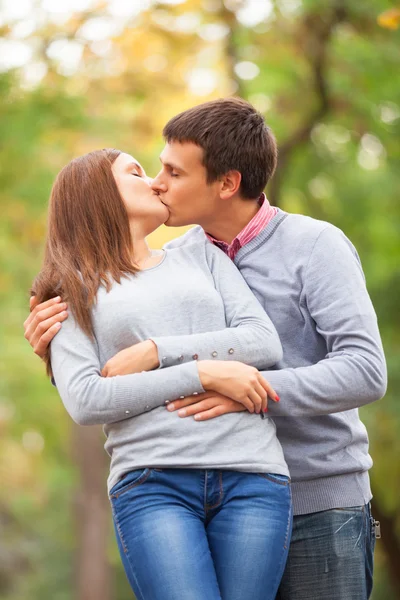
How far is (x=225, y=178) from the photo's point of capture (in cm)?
327

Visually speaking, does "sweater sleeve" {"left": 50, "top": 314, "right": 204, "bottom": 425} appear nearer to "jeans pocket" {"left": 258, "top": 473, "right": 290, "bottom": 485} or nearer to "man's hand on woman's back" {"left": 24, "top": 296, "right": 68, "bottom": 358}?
"man's hand on woman's back" {"left": 24, "top": 296, "right": 68, "bottom": 358}

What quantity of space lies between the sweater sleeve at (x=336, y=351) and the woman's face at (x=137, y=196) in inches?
23.0

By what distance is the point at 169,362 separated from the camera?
9.30 feet

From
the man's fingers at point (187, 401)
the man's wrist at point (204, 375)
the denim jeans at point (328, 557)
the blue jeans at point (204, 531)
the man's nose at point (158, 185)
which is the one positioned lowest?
the denim jeans at point (328, 557)

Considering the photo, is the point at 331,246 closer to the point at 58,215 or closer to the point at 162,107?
the point at 58,215

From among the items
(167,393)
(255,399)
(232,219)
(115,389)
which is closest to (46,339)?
(115,389)

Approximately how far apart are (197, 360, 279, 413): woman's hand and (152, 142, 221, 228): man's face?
2.32ft

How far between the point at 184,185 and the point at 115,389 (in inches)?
34.9

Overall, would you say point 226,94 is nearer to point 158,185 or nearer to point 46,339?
point 158,185

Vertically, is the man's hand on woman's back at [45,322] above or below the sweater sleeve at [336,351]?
above

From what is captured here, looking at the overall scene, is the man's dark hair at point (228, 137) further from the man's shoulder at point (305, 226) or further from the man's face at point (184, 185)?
the man's shoulder at point (305, 226)

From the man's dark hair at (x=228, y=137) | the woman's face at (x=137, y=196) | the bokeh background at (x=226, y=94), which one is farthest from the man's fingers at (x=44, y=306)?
the bokeh background at (x=226, y=94)

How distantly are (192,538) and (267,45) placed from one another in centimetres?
802

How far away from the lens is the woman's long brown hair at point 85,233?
9.77 feet
